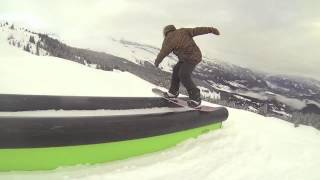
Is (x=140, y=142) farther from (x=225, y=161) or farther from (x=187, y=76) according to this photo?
(x=187, y=76)

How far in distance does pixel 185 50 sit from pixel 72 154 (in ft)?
9.20

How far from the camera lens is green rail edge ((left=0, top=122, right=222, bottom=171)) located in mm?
3106

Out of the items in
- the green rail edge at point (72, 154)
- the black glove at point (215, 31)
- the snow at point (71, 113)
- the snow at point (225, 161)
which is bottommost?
the snow at point (225, 161)

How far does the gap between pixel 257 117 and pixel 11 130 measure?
5190 mm

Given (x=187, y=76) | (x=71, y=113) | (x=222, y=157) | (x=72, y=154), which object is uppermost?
(x=187, y=76)

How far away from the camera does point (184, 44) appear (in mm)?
5531

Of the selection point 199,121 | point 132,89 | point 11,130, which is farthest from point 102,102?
point 132,89

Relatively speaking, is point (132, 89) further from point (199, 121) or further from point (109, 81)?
point (199, 121)

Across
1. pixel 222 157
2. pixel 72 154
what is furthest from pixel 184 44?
pixel 72 154

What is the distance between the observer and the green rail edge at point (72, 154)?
3106mm

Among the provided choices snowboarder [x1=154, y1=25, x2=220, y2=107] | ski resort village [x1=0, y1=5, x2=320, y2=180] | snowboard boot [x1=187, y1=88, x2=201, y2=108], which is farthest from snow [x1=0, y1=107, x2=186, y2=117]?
snowboarder [x1=154, y1=25, x2=220, y2=107]

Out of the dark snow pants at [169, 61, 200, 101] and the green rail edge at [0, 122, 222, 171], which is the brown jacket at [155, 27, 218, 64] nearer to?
the dark snow pants at [169, 61, 200, 101]

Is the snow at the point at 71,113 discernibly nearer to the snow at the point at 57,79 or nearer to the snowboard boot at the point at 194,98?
the snowboard boot at the point at 194,98

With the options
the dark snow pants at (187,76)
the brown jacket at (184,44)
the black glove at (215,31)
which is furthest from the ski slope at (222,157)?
the black glove at (215,31)
